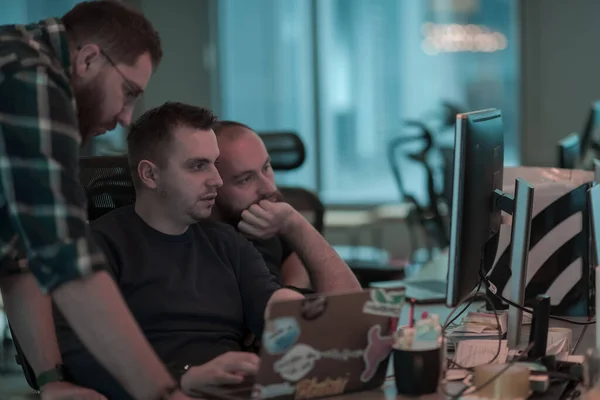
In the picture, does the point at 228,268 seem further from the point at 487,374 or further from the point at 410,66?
the point at 410,66

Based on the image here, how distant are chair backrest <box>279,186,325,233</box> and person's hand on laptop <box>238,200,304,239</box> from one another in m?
0.79

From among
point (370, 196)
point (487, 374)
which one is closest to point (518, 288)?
point (487, 374)

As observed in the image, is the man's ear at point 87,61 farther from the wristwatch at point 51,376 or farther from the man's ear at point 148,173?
the wristwatch at point 51,376

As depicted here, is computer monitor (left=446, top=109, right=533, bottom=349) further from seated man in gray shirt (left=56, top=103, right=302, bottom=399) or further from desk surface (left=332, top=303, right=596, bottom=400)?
seated man in gray shirt (left=56, top=103, right=302, bottom=399)

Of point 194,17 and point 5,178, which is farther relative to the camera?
point 194,17

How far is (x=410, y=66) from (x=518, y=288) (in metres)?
5.67

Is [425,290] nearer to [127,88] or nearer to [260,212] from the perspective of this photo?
[260,212]

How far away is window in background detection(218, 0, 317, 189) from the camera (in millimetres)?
7504

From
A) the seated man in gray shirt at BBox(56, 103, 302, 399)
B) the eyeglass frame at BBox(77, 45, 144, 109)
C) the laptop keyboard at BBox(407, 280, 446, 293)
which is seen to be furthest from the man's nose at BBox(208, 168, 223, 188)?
the laptop keyboard at BBox(407, 280, 446, 293)

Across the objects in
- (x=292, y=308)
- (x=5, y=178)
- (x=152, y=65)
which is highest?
(x=152, y=65)

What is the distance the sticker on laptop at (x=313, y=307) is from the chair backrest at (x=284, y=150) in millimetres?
1776

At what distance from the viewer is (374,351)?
4.97 feet

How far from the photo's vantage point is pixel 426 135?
4.96m

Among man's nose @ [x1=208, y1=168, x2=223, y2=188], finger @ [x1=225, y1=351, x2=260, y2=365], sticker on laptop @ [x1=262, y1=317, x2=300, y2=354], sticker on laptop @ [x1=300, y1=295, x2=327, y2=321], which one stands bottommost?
finger @ [x1=225, y1=351, x2=260, y2=365]
